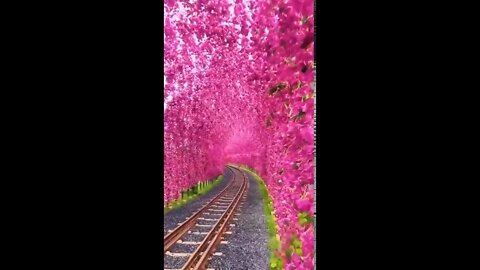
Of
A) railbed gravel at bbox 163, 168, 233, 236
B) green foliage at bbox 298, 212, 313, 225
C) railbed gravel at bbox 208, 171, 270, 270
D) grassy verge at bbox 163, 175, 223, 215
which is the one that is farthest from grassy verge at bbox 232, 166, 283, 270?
grassy verge at bbox 163, 175, 223, 215

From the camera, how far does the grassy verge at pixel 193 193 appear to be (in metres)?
3.59

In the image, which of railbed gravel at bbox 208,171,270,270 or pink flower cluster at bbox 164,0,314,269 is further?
railbed gravel at bbox 208,171,270,270

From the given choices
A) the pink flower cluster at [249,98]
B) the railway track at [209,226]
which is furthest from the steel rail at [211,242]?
the pink flower cluster at [249,98]

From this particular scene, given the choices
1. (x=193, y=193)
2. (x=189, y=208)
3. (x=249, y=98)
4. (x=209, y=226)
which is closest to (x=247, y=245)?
(x=209, y=226)

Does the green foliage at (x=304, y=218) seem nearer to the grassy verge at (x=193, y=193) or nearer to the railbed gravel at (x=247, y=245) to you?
the railbed gravel at (x=247, y=245)

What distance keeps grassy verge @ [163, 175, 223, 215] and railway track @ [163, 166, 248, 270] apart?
16 centimetres

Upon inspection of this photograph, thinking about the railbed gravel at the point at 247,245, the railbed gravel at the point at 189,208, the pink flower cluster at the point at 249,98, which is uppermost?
the pink flower cluster at the point at 249,98

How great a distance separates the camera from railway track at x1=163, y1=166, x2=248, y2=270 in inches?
130

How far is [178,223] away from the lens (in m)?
3.47


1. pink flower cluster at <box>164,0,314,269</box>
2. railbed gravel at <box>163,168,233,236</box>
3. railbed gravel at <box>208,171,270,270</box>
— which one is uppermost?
pink flower cluster at <box>164,0,314,269</box>

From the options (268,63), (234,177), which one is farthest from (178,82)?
(234,177)

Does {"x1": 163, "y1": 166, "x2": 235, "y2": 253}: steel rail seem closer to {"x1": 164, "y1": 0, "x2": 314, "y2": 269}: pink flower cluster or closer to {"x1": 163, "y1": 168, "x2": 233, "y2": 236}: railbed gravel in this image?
{"x1": 163, "y1": 168, "x2": 233, "y2": 236}: railbed gravel

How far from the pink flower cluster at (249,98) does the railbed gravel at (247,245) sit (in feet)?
0.56

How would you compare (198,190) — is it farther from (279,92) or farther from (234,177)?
(279,92)
